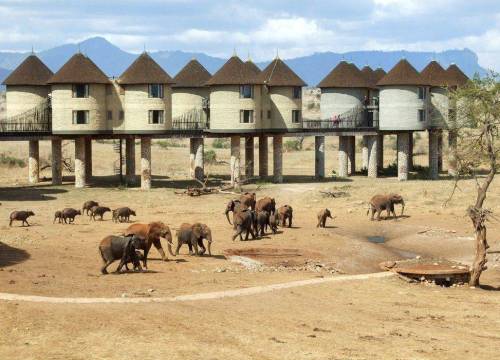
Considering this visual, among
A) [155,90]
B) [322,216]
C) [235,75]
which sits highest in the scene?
[235,75]

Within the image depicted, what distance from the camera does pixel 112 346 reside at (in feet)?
64.0

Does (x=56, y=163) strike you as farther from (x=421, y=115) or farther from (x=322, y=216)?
(x=322, y=216)

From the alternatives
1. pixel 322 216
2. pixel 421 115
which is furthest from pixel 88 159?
pixel 322 216

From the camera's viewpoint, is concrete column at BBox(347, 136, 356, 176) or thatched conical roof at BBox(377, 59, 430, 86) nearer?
thatched conical roof at BBox(377, 59, 430, 86)

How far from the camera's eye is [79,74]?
64.9 meters

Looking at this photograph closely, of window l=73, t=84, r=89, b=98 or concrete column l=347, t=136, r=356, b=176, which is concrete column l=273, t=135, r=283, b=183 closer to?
concrete column l=347, t=136, r=356, b=176

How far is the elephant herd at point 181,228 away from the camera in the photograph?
2922 centimetres

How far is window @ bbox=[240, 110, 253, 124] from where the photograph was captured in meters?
67.4

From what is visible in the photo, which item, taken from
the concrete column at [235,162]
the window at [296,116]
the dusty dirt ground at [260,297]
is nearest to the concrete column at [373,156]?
the window at [296,116]

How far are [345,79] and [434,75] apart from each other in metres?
7.89

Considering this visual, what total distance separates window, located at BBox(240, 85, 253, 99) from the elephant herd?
66.5 feet

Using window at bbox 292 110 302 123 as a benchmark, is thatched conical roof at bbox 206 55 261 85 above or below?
above

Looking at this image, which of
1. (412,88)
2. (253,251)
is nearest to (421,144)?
(412,88)

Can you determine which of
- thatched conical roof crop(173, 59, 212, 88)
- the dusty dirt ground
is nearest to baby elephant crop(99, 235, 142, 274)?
the dusty dirt ground
